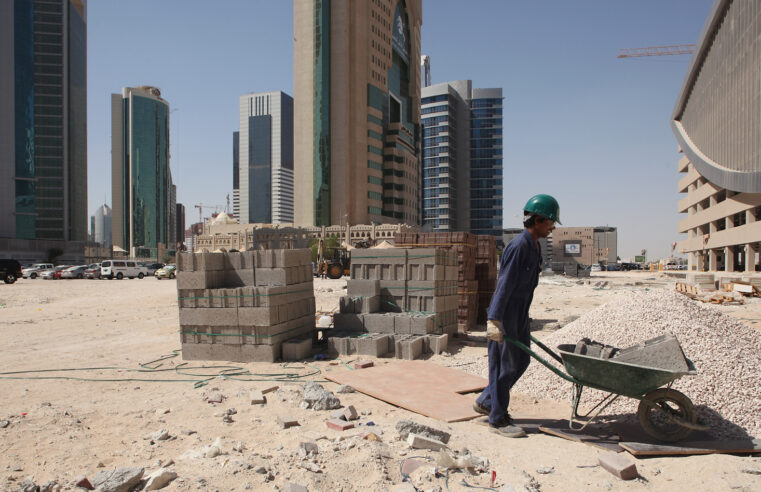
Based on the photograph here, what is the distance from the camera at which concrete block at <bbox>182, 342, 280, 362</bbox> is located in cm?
739

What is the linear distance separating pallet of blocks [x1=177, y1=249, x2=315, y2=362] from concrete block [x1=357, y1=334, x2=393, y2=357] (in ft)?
3.01

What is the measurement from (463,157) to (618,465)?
415 ft

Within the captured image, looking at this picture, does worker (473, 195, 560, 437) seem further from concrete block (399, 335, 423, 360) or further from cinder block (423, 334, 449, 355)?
cinder block (423, 334, 449, 355)

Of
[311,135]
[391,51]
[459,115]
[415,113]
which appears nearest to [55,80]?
[311,135]

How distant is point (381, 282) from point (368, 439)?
504cm

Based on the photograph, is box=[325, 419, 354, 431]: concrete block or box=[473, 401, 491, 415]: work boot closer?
box=[325, 419, 354, 431]: concrete block

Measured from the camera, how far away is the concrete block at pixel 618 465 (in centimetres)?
337

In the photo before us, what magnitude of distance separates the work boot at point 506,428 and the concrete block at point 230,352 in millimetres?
4150

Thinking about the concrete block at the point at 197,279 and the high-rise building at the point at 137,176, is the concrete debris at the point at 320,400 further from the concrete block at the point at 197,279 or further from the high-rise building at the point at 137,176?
the high-rise building at the point at 137,176

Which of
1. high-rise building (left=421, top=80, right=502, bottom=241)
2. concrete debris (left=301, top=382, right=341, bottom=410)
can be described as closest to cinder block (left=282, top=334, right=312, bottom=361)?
concrete debris (left=301, top=382, right=341, bottom=410)

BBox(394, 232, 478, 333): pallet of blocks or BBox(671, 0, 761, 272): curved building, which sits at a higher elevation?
BBox(671, 0, 761, 272): curved building

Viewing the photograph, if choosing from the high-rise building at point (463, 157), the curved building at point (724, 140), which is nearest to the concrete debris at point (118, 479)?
the curved building at point (724, 140)

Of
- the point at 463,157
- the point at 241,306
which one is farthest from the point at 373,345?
the point at 463,157

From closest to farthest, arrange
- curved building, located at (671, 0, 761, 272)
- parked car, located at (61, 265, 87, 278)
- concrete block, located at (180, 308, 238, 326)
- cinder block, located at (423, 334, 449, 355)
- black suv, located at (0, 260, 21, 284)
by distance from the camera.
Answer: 1. concrete block, located at (180, 308, 238, 326)
2. cinder block, located at (423, 334, 449, 355)
3. black suv, located at (0, 260, 21, 284)
4. curved building, located at (671, 0, 761, 272)
5. parked car, located at (61, 265, 87, 278)
